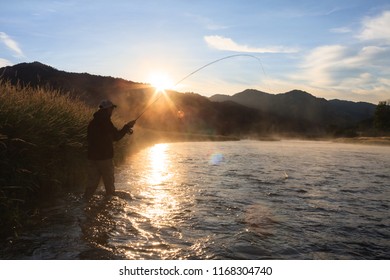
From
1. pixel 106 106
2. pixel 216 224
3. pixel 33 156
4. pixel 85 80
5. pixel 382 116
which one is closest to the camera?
pixel 216 224

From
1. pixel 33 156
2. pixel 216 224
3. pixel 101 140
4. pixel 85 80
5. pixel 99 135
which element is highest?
pixel 85 80

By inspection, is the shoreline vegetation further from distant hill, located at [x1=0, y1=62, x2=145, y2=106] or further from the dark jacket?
distant hill, located at [x1=0, y1=62, x2=145, y2=106]

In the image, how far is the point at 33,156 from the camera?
8.91 meters

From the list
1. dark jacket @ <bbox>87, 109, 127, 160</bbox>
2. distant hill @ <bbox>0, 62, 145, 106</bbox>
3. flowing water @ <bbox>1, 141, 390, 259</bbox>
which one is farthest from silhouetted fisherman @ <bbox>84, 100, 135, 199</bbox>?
distant hill @ <bbox>0, 62, 145, 106</bbox>

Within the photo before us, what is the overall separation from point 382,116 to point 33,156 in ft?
317

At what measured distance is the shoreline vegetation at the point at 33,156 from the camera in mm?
7508

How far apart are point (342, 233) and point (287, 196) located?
13.6ft

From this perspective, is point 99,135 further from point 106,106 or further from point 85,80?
point 85,80

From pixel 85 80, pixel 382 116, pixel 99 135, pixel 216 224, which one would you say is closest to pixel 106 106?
pixel 99 135

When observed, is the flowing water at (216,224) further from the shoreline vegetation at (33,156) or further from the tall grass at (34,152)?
the tall grass at (34,152)

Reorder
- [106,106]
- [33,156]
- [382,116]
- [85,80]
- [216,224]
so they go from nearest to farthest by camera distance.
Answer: [216,224] < [33,156] < [106,106] < [382,116] < [85,80]

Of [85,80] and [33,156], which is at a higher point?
[85,80]
